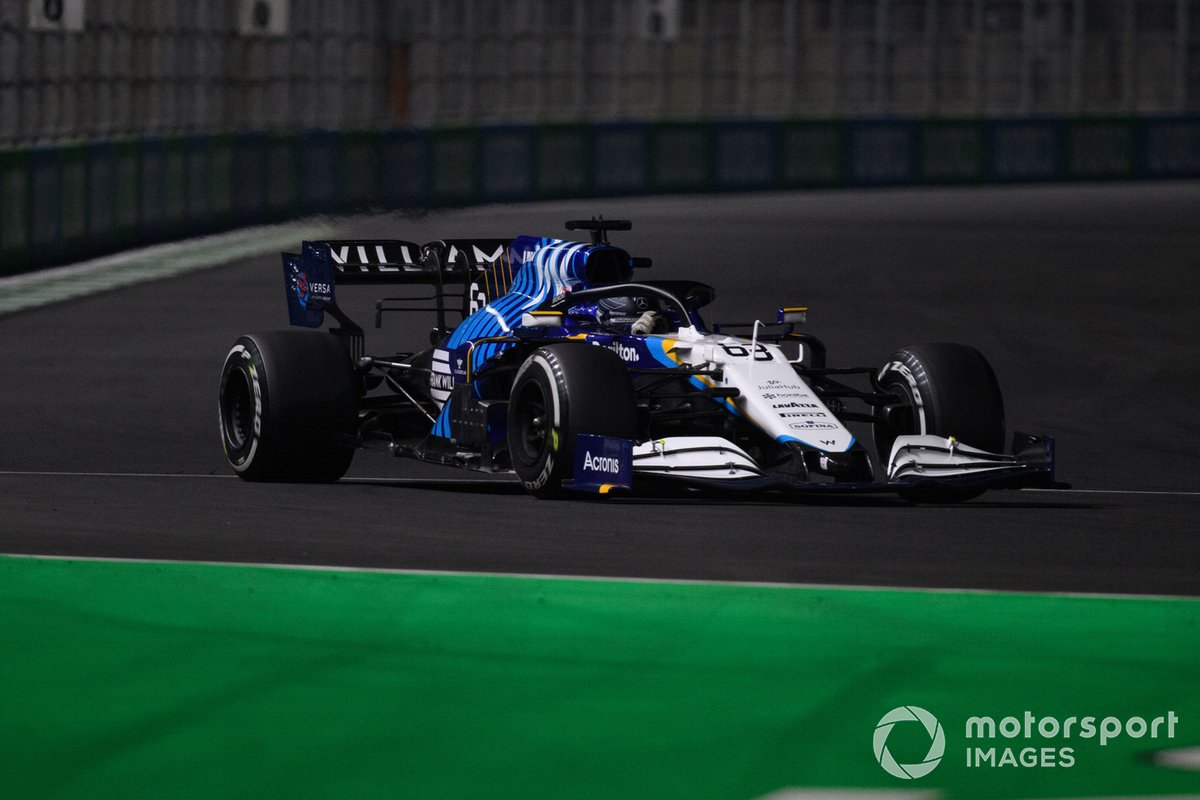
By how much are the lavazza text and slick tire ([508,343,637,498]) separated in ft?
12.6

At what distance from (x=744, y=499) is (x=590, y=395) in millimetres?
1227

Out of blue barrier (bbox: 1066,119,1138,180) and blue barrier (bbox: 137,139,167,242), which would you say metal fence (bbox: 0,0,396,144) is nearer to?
blue barrier (bbox: 137,139,167,242)

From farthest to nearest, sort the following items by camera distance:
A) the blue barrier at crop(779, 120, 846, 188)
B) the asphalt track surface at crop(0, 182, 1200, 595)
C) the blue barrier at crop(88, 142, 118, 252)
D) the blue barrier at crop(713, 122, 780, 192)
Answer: the blue barrier at crop(779, 120, 846, 188) < the blue barrier at crop(713, 122, 780, 192) < the blue barrier at crop(88, 142, 118, 252) < the asphalt track surface at crop(0, 182, 1200, 595)

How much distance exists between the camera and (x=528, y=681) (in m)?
6.70

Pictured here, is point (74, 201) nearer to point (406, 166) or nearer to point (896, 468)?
point (406, 166)

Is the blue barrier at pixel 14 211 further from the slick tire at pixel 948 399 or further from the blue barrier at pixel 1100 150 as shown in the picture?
the blue barrier at pixel 1100 150

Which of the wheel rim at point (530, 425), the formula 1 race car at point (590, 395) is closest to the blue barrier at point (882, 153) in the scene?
the formula 1 race car at point (590, 395)

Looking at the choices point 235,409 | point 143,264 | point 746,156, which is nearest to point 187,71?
point 143,264

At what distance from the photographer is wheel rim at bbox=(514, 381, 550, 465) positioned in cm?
1034

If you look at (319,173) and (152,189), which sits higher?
(319,173)

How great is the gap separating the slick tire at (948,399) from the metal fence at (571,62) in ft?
49.2

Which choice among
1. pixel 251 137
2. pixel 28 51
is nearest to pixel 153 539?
pixel 28 51

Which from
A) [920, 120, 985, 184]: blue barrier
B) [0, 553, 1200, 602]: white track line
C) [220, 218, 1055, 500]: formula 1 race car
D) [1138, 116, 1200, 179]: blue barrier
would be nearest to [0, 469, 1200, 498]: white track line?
[220, 218, 1055, 500]: formula 1 race car

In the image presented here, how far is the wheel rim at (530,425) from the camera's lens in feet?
33.9
